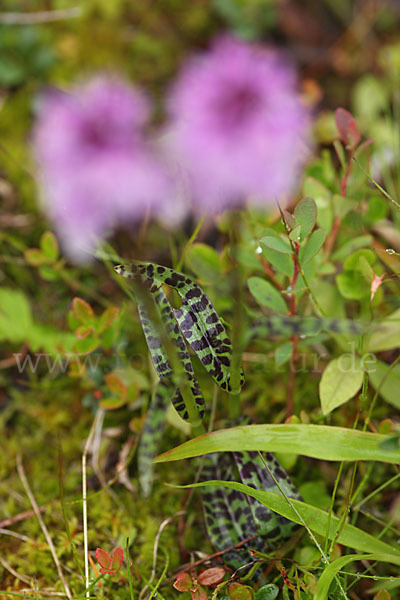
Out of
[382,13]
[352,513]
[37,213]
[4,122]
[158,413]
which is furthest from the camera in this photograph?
[382,13]

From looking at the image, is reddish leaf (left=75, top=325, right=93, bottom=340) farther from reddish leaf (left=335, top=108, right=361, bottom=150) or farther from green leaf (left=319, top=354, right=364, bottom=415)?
reddish leaf (left=335, top=108, right=361, bottom=150)

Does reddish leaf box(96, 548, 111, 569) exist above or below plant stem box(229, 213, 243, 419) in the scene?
below

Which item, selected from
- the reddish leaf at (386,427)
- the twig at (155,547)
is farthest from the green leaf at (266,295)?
the twig at (155,547)

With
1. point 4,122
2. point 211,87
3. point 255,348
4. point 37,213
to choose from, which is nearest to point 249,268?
point 255,348

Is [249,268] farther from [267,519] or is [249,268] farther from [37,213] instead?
[37,213]

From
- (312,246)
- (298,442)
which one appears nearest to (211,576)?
(298,442)

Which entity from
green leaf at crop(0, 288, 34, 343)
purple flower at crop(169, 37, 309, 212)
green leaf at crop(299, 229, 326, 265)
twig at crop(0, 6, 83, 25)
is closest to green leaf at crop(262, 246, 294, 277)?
green leaf at crop(299, 229, 326, 265)
